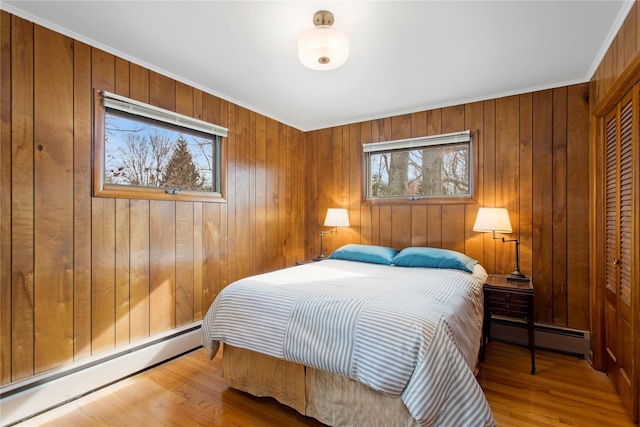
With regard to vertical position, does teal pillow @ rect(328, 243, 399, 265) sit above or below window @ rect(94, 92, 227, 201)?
below

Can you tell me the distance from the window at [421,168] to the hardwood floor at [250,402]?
5.62ft

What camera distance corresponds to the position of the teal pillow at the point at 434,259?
8.93 ft

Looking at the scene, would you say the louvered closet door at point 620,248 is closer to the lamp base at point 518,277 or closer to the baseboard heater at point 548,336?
the baseboard heater at point 548,336

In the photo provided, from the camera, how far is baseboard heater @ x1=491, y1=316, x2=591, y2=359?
264 cm

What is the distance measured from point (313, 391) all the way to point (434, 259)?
1632 millimetres

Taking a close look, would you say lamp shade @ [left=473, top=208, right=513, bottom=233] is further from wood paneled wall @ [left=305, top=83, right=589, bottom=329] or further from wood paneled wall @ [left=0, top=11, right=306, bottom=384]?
wood paneled wall @ [left=0, top=11, right=306, bottom=384]

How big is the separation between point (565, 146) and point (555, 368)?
74.6 inches

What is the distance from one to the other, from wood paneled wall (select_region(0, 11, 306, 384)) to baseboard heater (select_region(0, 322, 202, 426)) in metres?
0.06

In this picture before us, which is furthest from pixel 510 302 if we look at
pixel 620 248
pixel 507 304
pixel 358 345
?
pixel 358 345

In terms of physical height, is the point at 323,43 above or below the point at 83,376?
above

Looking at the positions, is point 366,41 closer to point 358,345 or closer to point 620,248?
point 358,345

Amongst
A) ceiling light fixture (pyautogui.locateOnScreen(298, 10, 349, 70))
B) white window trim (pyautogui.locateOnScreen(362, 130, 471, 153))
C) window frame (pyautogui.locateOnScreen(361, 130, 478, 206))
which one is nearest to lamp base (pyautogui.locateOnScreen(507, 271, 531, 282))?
window frame (pyautogui.locateOnScreen(361, 130, 478, 206))

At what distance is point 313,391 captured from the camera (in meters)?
1.77

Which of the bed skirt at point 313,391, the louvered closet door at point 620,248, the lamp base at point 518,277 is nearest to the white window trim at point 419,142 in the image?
the louvered closet door at point 620,248
